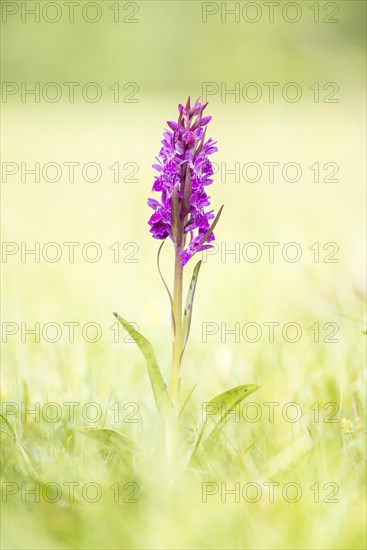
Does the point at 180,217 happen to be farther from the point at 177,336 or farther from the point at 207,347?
the point at 207,347

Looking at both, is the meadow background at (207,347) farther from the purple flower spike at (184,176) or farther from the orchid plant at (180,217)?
the purple flower spike at (184,176)

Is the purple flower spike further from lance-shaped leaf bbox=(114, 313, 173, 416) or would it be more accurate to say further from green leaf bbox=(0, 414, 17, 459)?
green leaf bbox=(0, 414, 17, 459)

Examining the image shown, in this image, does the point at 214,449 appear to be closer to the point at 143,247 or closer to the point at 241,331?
the point at 241,331

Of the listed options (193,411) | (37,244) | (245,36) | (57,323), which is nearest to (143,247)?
(37,244)

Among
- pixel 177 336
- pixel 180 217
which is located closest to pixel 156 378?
pixel 177 336

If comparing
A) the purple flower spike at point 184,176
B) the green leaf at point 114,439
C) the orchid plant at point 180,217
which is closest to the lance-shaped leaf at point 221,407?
the orchid plant at point 180,217

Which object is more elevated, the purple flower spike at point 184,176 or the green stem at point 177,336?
the purple flower spike at point 184,176
